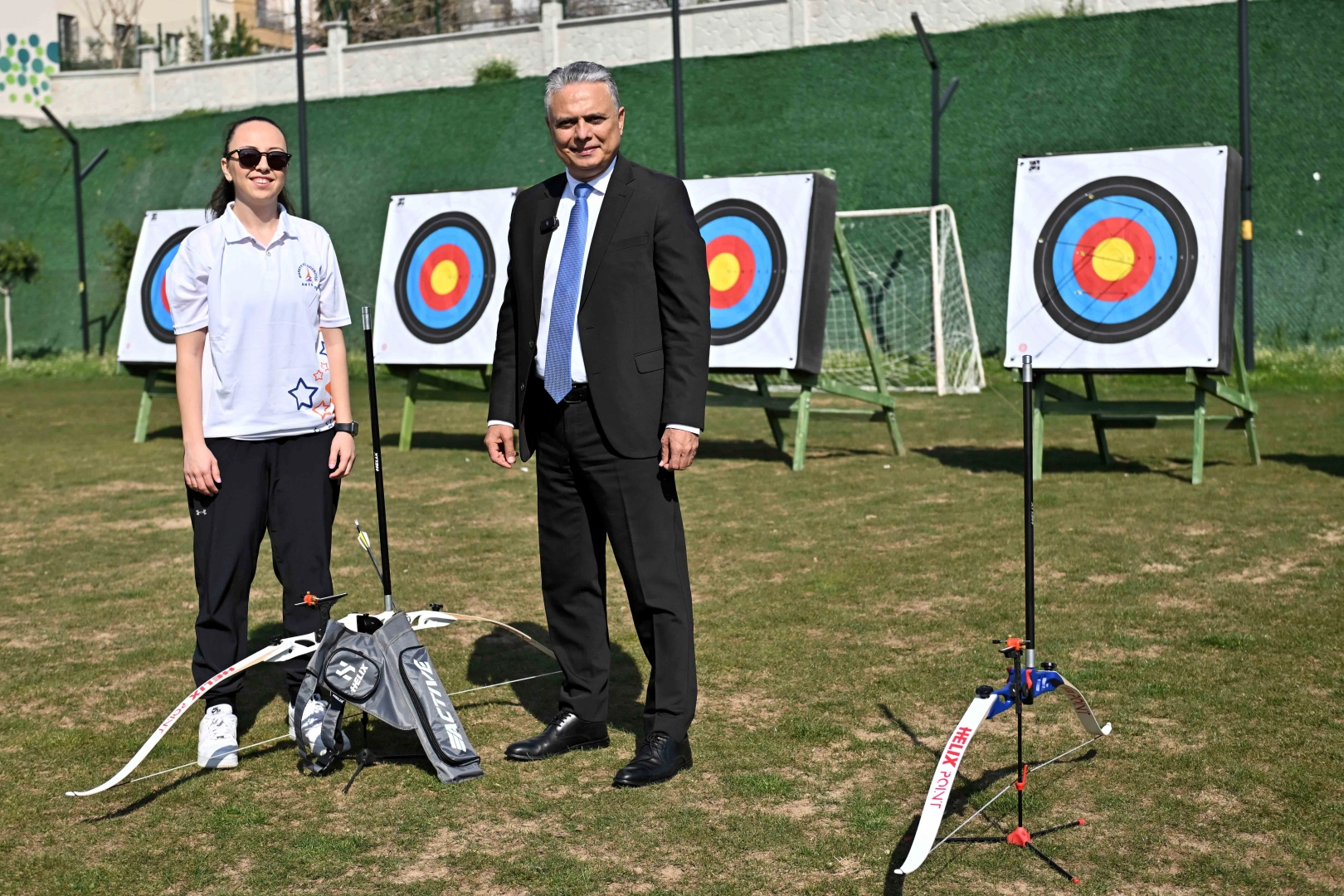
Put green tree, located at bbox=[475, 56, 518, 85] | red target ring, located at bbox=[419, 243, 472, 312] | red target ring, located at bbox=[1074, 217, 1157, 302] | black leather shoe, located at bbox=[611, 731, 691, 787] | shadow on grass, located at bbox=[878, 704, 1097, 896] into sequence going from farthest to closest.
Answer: green tree, located at bbox=[475, 56, 518, 85] → red target ring, located at bbox=[419, 243, 472, 312] → red target ring, located at bbox=[1074, 217, 1157, 302] → black leather shoe, located at bbox=[611, 731, 691, 787] → shadow on grass, located at bbox=[878, 704, 1097, 896]

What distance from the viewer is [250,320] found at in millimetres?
3717

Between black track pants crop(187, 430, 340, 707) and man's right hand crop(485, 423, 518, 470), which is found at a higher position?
man's right hand crop(485, 423, 518, 470)

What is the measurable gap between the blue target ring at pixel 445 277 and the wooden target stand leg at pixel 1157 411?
13.5 ft

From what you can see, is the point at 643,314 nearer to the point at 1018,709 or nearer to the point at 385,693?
the point at 385,693

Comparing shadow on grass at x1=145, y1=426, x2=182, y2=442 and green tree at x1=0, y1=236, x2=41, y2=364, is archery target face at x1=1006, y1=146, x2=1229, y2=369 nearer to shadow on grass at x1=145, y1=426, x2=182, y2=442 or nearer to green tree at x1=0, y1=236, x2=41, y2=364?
shadow on grass at x1=145, y1=426, x2=182, y2=442

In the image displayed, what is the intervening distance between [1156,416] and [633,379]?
533cm

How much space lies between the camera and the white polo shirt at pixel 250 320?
369cm

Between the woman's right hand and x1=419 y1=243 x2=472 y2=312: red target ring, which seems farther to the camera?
x1=419 y1=243 x2=472 y2=312: red target ring

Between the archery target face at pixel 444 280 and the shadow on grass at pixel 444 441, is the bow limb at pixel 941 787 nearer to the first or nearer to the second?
the shadow on grass at pixel 444 441

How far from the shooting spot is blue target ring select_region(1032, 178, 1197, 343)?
26.7ft

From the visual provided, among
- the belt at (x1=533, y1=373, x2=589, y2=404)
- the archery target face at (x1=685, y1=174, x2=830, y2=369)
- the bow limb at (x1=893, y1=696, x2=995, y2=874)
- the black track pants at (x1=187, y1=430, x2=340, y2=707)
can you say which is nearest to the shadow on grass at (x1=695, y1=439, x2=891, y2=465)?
the archery target face at (x1=685, y1=174, x2=830, y2=369)

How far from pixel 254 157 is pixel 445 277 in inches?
273

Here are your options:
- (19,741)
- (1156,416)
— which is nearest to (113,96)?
(1156,416)

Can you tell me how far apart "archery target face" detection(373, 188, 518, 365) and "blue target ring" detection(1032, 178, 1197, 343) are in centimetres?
390
